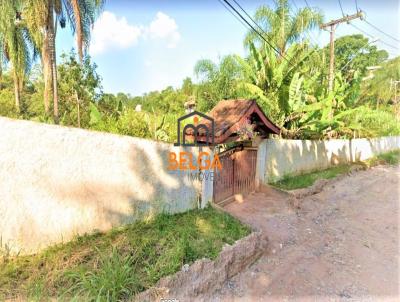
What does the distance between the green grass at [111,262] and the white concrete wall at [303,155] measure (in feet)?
15.1

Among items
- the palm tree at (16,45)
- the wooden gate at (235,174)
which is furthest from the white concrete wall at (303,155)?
the palm tree at (16,45)

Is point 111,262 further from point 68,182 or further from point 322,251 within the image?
point 322,251

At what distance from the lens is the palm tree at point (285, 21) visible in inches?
664

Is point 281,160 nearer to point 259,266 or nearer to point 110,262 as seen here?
point 259,266

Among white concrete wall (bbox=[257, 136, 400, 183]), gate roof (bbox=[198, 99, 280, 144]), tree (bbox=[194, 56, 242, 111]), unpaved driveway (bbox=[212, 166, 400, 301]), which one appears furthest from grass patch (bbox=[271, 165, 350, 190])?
tree (bbox=[194, 56, 242, 111])

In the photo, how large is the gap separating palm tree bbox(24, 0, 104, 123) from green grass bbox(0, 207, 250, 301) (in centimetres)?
653

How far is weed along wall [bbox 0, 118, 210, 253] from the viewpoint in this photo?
3012 millimetres

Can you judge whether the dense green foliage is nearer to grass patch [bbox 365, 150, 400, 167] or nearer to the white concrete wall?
the white concrete wall

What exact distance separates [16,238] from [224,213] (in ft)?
12.4

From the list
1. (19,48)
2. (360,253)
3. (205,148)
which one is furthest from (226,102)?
(19,48)

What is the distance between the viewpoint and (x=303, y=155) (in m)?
10.7

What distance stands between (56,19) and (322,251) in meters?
12.2

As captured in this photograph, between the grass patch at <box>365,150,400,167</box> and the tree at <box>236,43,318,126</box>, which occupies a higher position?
the tree at <box>236,43,318,126</box>

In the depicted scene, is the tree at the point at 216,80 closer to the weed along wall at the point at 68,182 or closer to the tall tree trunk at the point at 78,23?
the tall tree trunk at the point at 78,23
